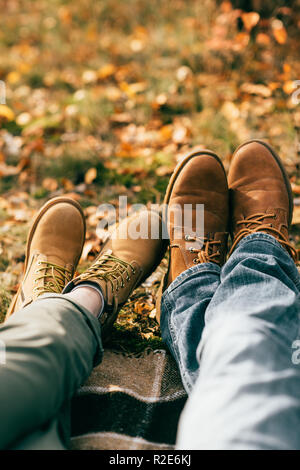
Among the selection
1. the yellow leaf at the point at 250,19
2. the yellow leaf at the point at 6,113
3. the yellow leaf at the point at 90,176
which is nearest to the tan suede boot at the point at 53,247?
the yellow leaf at the point at 90,176

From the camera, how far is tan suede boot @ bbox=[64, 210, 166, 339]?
116 cm

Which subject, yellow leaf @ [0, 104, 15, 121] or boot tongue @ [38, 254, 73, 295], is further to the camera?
yellow leaf @ [0, 104, 15, 121]

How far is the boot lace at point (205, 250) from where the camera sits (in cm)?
129

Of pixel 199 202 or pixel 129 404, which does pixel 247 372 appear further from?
pixel 199 202

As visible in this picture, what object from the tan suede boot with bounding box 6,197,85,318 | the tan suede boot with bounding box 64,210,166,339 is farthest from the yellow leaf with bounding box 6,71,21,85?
the tan suede boot with bounding box 64,210,166,339

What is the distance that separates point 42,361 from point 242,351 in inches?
15.2

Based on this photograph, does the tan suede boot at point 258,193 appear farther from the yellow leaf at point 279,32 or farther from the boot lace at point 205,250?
the yellow leaf at point 279,32

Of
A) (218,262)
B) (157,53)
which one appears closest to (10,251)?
(218,262)

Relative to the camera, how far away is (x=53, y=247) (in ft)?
4.68

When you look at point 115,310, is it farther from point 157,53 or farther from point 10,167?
point 157,53

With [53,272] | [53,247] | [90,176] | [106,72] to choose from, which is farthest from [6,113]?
[53,272]

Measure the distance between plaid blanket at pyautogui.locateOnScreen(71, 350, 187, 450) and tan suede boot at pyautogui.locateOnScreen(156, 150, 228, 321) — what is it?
0.37m

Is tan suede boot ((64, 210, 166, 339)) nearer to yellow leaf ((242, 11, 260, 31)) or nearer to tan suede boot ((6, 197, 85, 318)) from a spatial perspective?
tan suede boot ((6, 197, 85, 318))

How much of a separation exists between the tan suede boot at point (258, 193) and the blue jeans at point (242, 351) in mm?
213
